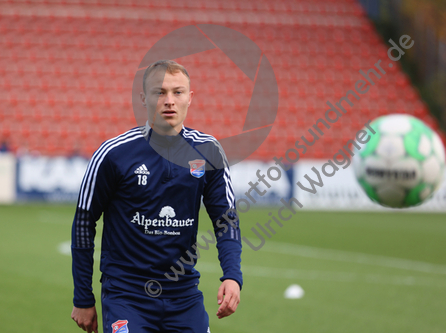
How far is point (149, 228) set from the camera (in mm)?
2697

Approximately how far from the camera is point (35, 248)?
9.14m

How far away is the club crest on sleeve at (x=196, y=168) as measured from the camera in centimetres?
278

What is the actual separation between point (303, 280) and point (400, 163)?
1933mm

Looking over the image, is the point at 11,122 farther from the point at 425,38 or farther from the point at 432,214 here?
the point at 425,38

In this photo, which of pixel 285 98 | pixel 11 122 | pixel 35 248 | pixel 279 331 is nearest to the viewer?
pixel 279 331

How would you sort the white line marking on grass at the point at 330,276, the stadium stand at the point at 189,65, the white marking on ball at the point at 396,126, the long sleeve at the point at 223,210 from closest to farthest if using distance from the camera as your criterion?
the long sleeve at the point at 223,210 < the white marking on ball at the point at 396,126 < the white line marking on grass at the point at 330,276 < the stadium stand at the point at 189,65

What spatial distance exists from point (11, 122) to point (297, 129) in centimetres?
1049

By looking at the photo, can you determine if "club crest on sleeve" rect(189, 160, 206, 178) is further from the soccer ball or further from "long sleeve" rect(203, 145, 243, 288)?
the soccer ball

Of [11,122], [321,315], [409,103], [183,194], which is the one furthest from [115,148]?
[409,103]

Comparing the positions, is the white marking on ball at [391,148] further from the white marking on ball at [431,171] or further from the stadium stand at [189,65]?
the stadium stand at [189,65]

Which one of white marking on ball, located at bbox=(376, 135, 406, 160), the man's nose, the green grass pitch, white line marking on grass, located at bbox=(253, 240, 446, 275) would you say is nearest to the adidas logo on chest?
the man's nose

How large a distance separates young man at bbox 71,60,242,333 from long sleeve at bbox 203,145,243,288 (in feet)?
0.05

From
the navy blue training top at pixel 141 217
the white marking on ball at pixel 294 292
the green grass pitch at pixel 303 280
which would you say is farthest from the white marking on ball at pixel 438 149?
the navy blue training top at pixel 141 217

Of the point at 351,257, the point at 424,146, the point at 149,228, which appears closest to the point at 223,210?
the point at 149,228
